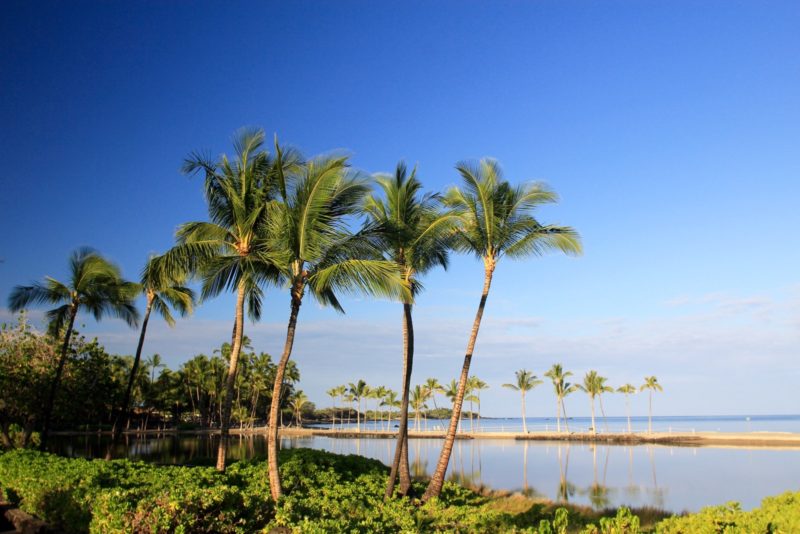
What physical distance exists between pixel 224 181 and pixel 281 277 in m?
5.23

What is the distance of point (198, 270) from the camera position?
17625mm

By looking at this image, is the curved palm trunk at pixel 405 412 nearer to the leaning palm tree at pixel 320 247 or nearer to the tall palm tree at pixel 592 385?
the leaning palm tree at pixel 320 247

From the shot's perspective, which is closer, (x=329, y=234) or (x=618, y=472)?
(x=329, y=234)

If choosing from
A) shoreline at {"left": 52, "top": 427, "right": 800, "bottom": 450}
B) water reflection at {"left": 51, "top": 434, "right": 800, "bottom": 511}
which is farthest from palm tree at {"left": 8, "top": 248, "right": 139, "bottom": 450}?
shoreline at {"left": 52, "top": 427, "right": 800, "bottom": 450}

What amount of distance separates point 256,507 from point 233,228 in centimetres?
1247

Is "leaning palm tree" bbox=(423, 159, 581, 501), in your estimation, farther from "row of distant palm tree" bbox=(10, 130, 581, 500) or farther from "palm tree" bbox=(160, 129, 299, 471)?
"palm tree" bbox=(160, 129, 299, 471)

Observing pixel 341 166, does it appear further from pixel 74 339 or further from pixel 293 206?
pixel 74 339

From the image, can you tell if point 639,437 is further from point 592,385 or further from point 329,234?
point 329,234

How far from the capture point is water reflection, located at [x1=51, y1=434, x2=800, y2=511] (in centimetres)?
3222

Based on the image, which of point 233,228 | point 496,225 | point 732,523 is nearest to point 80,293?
point 233,228

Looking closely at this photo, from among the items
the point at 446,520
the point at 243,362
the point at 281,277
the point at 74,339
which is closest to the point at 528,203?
the point at 281,277

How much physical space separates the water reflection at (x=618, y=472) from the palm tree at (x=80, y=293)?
949 cm

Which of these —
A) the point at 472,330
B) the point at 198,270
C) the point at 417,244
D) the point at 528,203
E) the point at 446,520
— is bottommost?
the point at 446,520

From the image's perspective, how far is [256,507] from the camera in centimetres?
897
